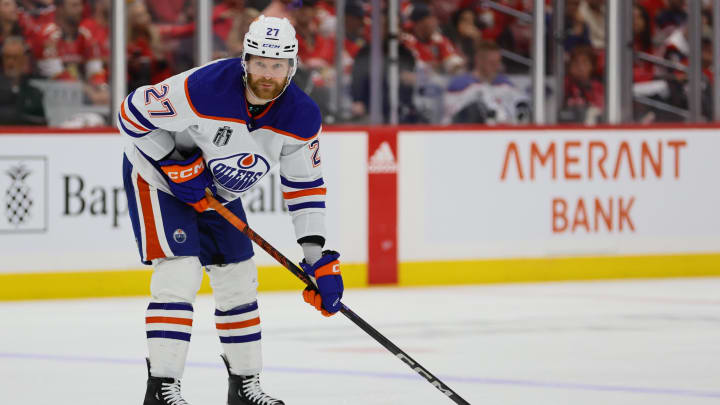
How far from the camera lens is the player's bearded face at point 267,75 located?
3.42 m

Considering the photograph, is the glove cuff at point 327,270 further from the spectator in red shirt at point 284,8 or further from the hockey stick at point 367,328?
the spectator in red shirt at point 284,8

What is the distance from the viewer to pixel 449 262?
275 inches

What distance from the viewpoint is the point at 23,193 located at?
20.3ft

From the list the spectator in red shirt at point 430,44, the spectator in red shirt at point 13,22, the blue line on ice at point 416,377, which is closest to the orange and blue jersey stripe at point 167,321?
the blue line on ice at point 416,377

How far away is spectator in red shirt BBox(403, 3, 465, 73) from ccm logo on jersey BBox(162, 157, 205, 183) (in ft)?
13.6

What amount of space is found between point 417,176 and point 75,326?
6.87 ft

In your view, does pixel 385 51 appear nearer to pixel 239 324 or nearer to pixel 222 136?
pixel 239 324

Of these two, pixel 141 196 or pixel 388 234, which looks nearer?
pixel 141 196

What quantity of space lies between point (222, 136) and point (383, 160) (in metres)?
3.42

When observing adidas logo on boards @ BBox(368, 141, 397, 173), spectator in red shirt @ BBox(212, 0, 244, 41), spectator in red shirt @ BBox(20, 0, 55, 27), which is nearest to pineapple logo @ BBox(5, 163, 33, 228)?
spectator in red shirt @ BBox(20, 0, 55, 27)

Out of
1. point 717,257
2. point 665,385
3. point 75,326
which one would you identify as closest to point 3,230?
point 75,326

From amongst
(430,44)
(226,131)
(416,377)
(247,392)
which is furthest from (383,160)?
(226,131)

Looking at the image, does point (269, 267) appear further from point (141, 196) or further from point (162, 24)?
point (141, 196)

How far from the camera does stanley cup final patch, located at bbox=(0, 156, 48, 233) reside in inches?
242
